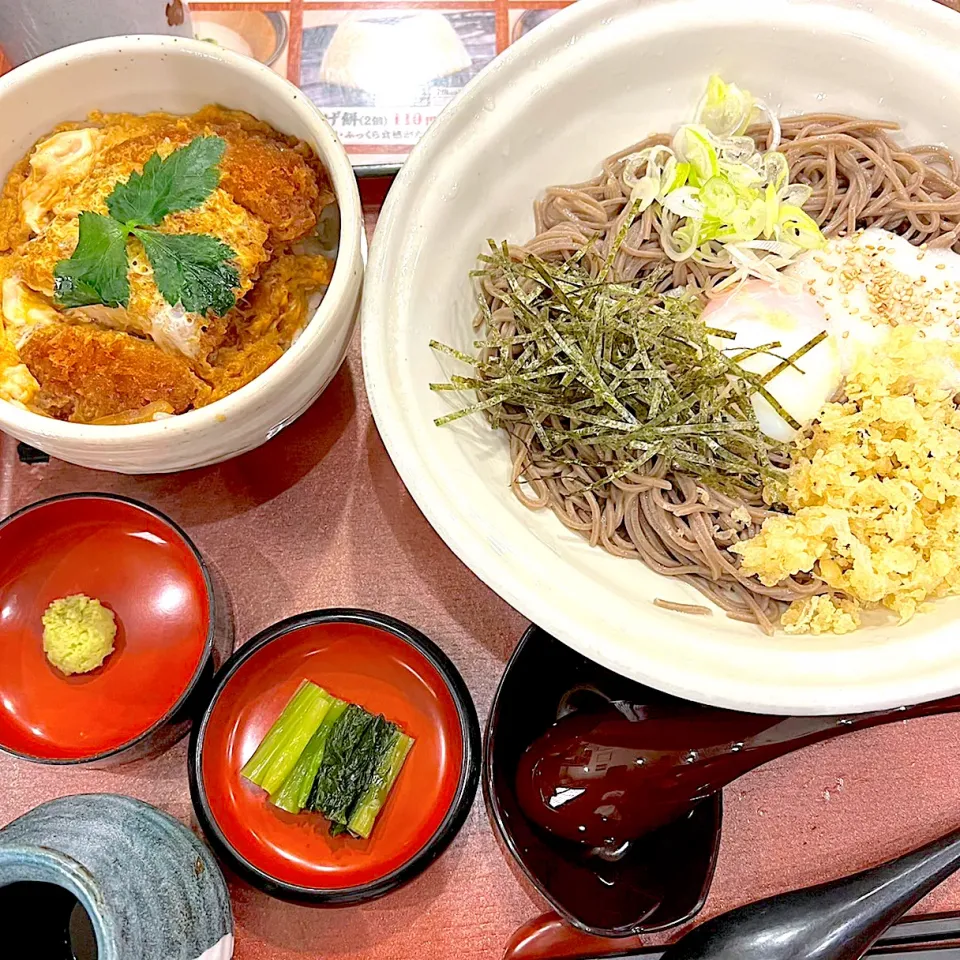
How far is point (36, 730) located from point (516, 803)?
0.84m

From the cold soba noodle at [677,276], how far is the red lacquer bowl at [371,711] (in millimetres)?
390

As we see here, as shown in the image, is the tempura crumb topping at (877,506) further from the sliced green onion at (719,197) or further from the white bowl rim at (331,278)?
the white bowl rim at (331,278)

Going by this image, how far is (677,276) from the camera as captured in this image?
1.56 metres

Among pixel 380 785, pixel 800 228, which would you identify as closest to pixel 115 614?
pixel 380 785

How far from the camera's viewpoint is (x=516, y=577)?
1258mm

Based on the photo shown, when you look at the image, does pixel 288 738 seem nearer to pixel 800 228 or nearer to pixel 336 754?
pixel 336 754

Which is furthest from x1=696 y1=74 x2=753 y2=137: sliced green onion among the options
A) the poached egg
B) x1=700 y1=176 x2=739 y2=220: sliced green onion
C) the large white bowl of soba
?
the poached egg

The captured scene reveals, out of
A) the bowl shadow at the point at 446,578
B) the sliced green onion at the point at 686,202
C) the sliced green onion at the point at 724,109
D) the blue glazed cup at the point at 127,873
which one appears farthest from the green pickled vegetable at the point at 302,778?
the sliced green onion at the point at 724,109

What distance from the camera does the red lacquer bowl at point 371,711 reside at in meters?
1.40

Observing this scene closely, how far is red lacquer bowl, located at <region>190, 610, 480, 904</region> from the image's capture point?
1396mm

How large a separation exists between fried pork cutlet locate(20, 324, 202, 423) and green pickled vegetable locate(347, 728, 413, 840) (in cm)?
67

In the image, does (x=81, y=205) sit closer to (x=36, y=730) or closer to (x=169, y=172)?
(x=169, y=172)

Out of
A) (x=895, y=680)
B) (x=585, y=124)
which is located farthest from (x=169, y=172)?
(x=895, y=680)

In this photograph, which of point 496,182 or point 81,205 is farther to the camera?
point 496,182
